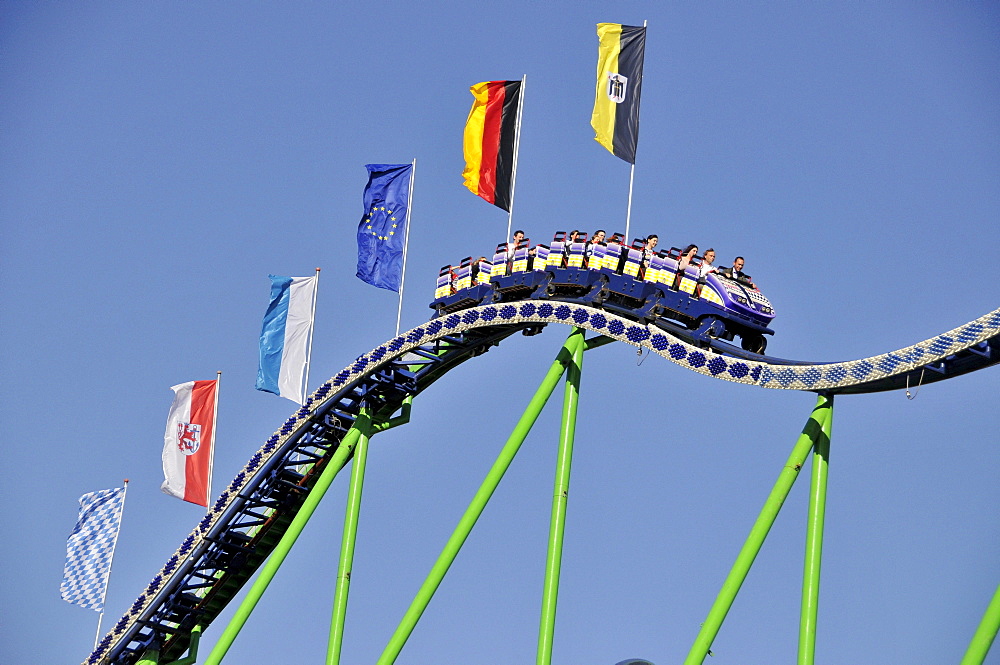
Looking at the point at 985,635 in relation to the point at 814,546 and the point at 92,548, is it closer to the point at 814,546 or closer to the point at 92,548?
the point at 814,546

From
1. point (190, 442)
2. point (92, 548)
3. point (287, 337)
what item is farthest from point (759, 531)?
point (92, 548)

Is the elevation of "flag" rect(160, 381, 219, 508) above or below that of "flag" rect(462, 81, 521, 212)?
below

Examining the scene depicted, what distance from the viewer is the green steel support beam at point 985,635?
17703 millimetres

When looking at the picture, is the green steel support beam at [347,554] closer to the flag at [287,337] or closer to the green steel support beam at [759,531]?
the flag at [287,337]

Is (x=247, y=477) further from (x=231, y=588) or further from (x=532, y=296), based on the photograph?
(x=532, y=296)

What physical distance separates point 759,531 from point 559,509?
158 inches

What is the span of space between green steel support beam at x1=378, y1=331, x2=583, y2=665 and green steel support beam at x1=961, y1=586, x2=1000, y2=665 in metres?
9.20

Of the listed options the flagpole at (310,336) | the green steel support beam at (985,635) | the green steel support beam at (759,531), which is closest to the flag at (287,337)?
the flagpole at (310,336)

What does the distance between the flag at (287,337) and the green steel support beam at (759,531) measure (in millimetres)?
12548

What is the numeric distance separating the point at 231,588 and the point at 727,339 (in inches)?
518

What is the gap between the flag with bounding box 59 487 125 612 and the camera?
114 feet

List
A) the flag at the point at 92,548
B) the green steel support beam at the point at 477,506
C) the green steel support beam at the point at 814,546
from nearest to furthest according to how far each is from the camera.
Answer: the green steel support beam at the point at 814,546, the green steel support beam at the point at 477,506, the flag at the point at 92,548

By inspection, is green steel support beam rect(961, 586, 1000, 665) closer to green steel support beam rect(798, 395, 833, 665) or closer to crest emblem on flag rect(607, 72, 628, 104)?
green steel support beam rect(798, 395, 833, 665)

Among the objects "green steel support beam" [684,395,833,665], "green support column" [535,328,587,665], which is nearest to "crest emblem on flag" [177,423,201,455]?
"green support column" [535,328,587,665]
